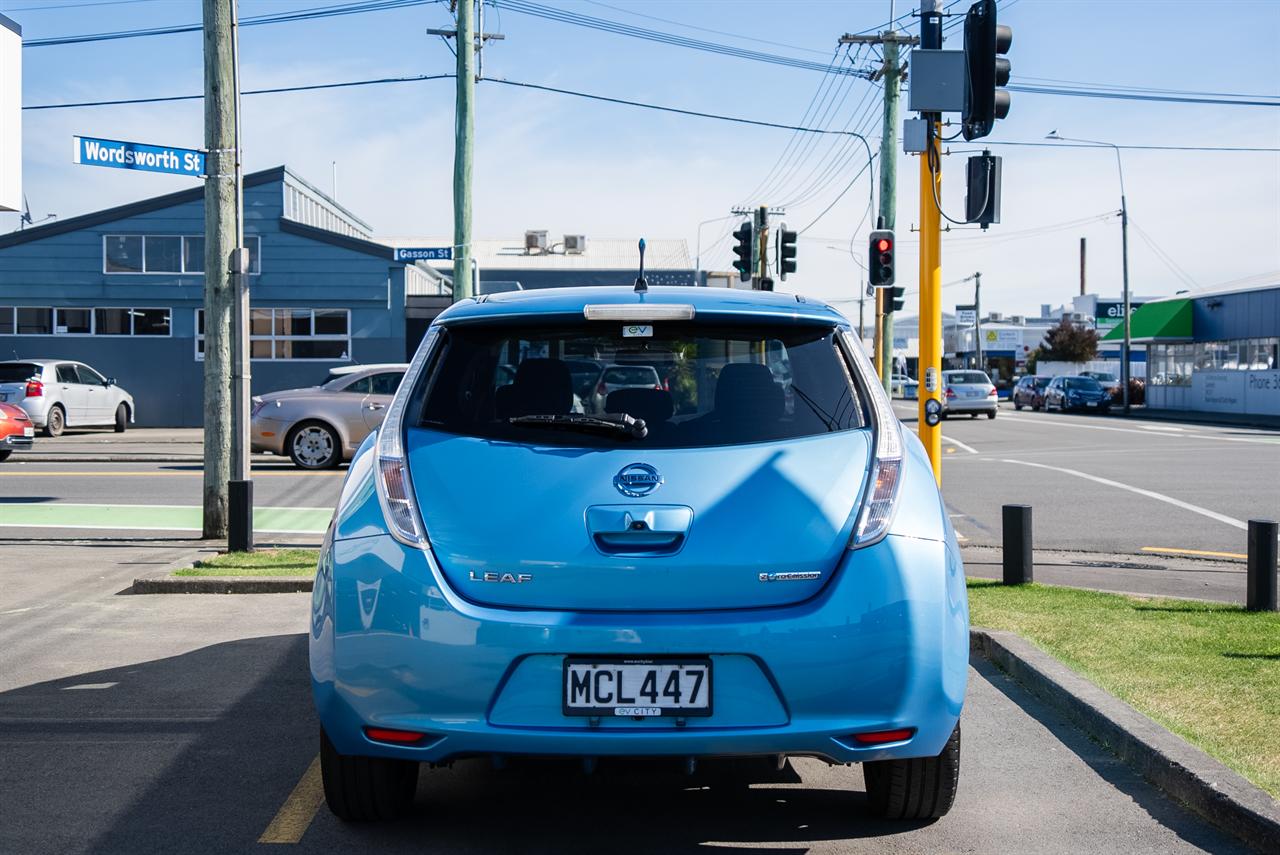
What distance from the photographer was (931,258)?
34.0ft

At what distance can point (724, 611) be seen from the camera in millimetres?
3830

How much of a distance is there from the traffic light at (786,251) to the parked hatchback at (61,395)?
15.1 metres

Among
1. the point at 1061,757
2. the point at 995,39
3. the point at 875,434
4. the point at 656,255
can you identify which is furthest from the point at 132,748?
the point at 656,255

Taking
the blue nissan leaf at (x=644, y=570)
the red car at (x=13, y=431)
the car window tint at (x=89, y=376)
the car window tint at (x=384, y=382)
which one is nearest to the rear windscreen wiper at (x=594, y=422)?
the blue nissan leaf at (x=644, y=570)

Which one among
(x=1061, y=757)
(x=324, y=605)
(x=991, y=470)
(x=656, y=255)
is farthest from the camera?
(x=656, y=255)

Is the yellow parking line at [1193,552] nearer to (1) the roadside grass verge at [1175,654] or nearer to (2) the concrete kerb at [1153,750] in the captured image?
(1) the roadside grass verge at [1175,654]

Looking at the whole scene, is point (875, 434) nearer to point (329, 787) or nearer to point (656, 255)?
point (329, 787)

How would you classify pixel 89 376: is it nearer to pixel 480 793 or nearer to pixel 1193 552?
pixel 1193 552

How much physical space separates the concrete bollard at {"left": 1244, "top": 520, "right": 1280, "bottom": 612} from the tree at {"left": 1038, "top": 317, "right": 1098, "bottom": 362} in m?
82.9

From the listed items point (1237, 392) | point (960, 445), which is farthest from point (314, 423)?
point (1237, 392)

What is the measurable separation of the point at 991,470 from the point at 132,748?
16843 millimetres

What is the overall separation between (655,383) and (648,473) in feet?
1.56

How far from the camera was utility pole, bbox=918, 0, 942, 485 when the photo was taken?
10.3 m

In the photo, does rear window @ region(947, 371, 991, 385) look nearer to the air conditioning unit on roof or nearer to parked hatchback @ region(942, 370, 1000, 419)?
parked hatchback @ region(942, 370, 1000, 419)
